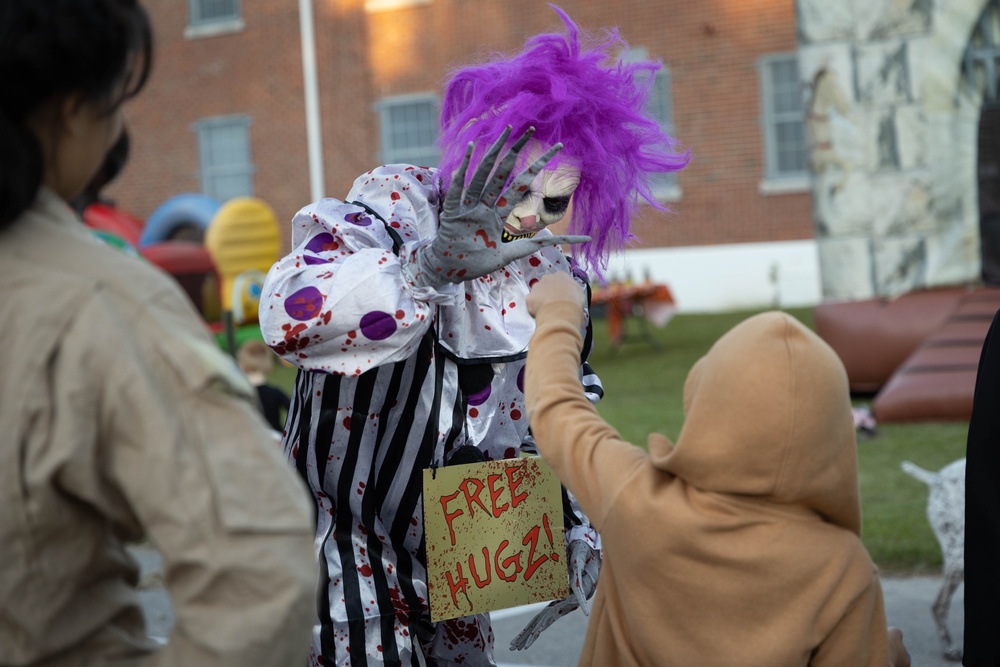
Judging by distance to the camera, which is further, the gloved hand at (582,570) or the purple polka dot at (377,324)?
the gloved hand at (582,570)

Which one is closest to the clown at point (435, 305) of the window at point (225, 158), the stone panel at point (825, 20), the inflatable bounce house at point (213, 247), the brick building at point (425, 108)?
the inflatable bounce house at point (213, 247)

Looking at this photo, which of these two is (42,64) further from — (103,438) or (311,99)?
(311,99)

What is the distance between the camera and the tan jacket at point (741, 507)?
5.45 ft

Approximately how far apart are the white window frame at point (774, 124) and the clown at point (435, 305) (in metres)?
14.4

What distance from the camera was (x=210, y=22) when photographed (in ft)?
63.7

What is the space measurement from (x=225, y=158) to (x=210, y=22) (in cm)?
228

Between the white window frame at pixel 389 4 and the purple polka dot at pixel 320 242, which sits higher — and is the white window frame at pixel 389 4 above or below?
above

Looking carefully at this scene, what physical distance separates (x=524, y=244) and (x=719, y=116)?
50.4ft

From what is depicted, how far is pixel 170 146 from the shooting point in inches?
782

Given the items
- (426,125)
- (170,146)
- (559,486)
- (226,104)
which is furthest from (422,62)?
(559,486)

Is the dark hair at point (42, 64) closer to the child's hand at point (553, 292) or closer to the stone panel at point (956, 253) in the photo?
the child's hand at point (553, 292)

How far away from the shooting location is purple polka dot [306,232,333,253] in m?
2.02

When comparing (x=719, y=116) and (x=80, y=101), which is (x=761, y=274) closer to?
(x=719, y=116)

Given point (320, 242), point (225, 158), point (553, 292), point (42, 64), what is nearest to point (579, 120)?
point (553, 292)
